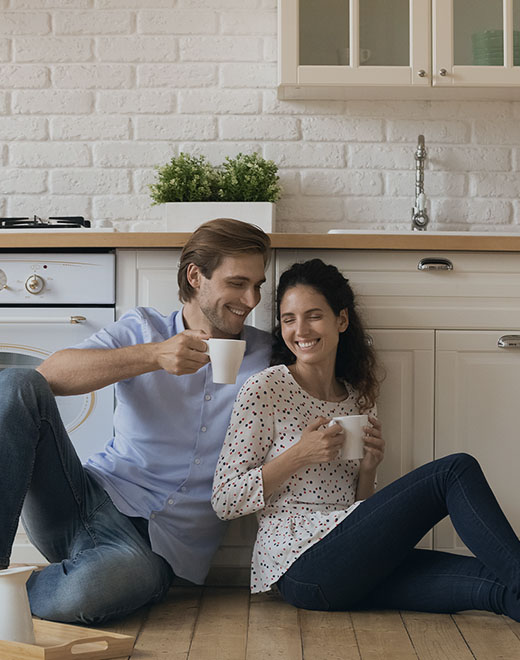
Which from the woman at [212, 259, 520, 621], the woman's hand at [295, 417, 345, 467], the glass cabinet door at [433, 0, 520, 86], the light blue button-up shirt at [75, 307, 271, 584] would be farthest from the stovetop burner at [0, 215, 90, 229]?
the glass cabinet door at [433, 0, 520, 86]

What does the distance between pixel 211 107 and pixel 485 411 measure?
1.44 meters

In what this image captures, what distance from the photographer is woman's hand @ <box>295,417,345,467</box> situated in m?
1.83

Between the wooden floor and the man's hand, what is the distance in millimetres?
536

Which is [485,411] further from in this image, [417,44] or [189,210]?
[417,44]

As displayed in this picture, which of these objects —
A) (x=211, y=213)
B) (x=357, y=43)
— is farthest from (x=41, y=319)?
(x=357, y=43)

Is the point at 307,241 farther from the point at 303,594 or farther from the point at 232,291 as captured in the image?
the point at 303,594

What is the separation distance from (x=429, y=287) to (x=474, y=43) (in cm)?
98

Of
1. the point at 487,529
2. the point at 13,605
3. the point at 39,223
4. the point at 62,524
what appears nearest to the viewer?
the point at 13,605

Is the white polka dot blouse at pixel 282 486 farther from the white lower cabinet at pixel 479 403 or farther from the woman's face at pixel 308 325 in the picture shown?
the white lower cabinet at pixel 479 403

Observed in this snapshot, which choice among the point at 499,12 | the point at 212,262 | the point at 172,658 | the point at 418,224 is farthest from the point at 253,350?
the point at 499,12

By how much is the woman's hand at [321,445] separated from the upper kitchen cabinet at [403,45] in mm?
1285

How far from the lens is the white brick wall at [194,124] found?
293 cm

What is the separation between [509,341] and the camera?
215cm

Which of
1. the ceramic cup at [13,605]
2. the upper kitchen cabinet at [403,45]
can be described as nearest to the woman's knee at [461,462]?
the ceramic cup at [13,605]
